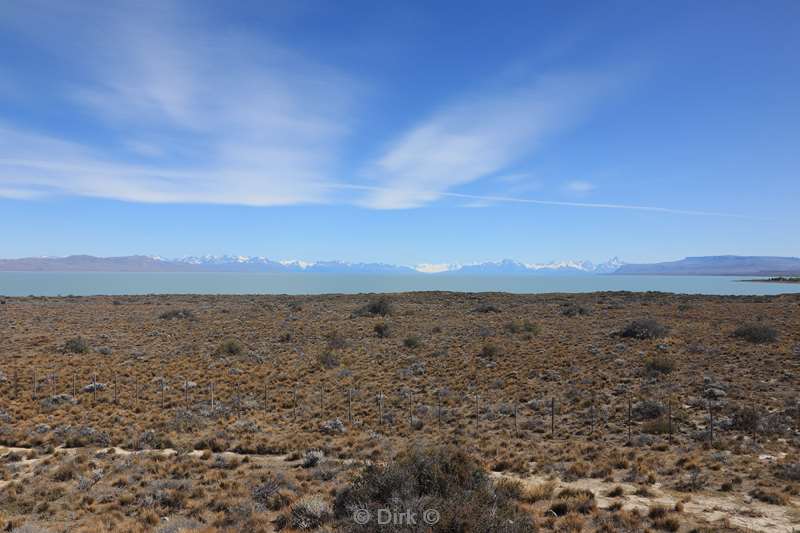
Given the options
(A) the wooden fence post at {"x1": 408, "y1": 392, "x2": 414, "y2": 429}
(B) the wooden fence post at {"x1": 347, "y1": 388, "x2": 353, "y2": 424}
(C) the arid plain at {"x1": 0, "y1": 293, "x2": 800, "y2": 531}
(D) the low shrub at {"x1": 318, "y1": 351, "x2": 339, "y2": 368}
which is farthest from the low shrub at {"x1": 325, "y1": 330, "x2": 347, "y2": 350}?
(A) the wooden fence post at {"x1": 408, "y1": 392, "x2": 414, "y2": 429}

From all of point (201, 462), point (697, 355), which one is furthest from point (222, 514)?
point (697, 355)

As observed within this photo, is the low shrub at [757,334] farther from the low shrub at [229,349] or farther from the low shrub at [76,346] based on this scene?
the low shrub at [76,346]

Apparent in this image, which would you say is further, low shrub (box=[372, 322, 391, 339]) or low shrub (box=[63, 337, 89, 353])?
low shrub (box=[372, 322, 391, 339])

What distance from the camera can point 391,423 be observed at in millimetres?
18203

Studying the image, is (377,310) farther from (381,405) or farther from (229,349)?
(381,405)

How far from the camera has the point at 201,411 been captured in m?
19.4

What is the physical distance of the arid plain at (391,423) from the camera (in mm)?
10719

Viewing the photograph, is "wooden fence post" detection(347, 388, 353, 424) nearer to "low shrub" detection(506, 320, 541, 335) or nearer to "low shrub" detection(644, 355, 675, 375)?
"low shrub" detection(644, 355, 675, 375)

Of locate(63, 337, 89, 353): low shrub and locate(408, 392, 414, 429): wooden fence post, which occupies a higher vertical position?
locate(63, 337, 89, 353): low shrub

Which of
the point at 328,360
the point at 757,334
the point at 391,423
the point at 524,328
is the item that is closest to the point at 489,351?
the point at 524,328

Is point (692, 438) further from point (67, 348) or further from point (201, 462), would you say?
point (67, 348)

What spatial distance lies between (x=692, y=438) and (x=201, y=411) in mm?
18817

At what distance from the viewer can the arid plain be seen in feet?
35.2

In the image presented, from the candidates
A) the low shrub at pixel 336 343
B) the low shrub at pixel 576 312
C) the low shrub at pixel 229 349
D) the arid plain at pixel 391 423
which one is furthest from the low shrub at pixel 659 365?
the low shrub at pixel 229 349
